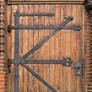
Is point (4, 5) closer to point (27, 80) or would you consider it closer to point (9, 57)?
point (9, 57)

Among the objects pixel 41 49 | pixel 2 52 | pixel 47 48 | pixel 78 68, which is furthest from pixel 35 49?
pixel 78 68

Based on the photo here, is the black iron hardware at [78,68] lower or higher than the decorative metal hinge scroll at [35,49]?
lower

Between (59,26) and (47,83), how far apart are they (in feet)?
3.82

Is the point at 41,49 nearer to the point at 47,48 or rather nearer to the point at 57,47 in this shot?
the point at 47,48

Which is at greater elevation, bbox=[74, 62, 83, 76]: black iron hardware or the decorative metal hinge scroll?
the decorative metal hinge scroll

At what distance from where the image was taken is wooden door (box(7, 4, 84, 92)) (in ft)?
9.55

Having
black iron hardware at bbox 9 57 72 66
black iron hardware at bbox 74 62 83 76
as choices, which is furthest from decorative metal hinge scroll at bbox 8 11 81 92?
black iron hardware at bbox 74 62 83 76

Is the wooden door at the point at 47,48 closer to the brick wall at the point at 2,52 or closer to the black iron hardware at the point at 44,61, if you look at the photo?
the black iron hardware at the point at 44,61

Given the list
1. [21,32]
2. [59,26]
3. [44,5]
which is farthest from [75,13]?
[21,32]

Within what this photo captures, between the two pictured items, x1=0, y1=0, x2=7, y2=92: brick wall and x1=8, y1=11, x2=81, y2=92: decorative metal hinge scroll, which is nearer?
x1=0, y1=0, x2=7, y2=92: brick wall

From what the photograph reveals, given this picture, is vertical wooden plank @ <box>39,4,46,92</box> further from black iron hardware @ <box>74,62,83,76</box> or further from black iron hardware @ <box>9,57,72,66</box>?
black iron hardware @ <box>74,62,83,76</box>

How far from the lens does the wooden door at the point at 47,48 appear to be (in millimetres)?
2910

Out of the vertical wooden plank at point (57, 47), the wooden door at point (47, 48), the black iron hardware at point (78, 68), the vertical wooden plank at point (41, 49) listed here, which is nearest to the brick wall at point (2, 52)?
the wooden door at point (47, 48)

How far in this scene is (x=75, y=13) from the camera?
2.96m
